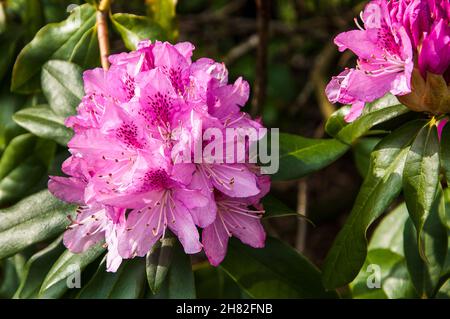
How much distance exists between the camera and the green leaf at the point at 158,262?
1.32m

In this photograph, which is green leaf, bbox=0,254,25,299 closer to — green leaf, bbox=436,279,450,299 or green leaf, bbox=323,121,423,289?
green leaf, bbox=323,121,423,289

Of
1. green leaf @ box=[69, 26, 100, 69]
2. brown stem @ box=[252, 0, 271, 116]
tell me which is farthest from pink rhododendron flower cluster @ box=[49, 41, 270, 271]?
brown stem @ box=[252, 0, 271, 116]

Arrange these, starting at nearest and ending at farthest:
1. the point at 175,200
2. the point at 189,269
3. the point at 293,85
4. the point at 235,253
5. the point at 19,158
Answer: the point at 175,200
the point at 189,269
the point at 235,253
the point at 19,158
the point at 293,85

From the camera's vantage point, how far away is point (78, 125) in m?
1.30

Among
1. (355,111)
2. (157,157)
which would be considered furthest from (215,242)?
(355,111)

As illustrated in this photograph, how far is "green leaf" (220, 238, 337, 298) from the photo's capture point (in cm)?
161

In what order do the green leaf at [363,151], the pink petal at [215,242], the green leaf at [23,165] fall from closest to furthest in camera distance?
the pink petal at [215,242], the green leaf at [23,165], the green leaf at [363,151]

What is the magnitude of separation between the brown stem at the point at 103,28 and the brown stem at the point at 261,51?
0.46 metres

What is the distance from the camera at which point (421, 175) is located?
4.29ft

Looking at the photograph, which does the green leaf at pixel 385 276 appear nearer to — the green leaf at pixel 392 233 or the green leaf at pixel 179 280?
the green leaf at pixel 392 233

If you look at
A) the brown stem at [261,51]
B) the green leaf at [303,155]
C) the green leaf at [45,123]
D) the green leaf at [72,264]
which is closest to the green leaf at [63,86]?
the green leaf at [45,123]
